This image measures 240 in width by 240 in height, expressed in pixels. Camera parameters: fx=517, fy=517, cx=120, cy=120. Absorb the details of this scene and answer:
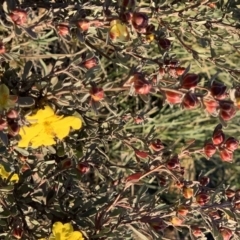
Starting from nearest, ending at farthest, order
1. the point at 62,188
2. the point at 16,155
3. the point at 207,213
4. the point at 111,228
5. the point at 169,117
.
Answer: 1. the point at 207,213
2. the point at 111,228
3. the point at 16,155
4. the point at 62,188
5. the point at 169,117

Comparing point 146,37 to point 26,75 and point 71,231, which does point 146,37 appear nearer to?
point 26,75

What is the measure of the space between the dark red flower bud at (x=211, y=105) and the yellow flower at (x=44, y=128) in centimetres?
44

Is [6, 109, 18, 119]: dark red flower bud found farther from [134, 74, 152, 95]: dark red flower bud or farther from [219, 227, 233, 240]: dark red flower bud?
[219, 227, 233, 240]: dark red flower bud

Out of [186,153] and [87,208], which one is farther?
[87,208]

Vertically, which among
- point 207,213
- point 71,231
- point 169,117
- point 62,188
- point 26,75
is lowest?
point 169,117

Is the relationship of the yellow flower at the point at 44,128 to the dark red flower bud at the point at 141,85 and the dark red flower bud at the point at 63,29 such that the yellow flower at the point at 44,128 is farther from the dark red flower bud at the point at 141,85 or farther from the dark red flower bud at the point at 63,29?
the dark red flower bud at the point at 141,85

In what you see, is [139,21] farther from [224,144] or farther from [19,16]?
[224,144]

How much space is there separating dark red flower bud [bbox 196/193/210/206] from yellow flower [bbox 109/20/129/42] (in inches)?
19.2

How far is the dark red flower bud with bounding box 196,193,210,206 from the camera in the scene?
1.45 meters

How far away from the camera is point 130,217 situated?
64.1 inches

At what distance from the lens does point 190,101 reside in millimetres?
1179

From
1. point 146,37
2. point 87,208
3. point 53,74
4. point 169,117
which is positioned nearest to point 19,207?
point 87,208

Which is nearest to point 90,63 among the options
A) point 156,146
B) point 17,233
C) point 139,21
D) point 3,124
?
point 139,21

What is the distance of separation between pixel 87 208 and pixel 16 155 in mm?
303
